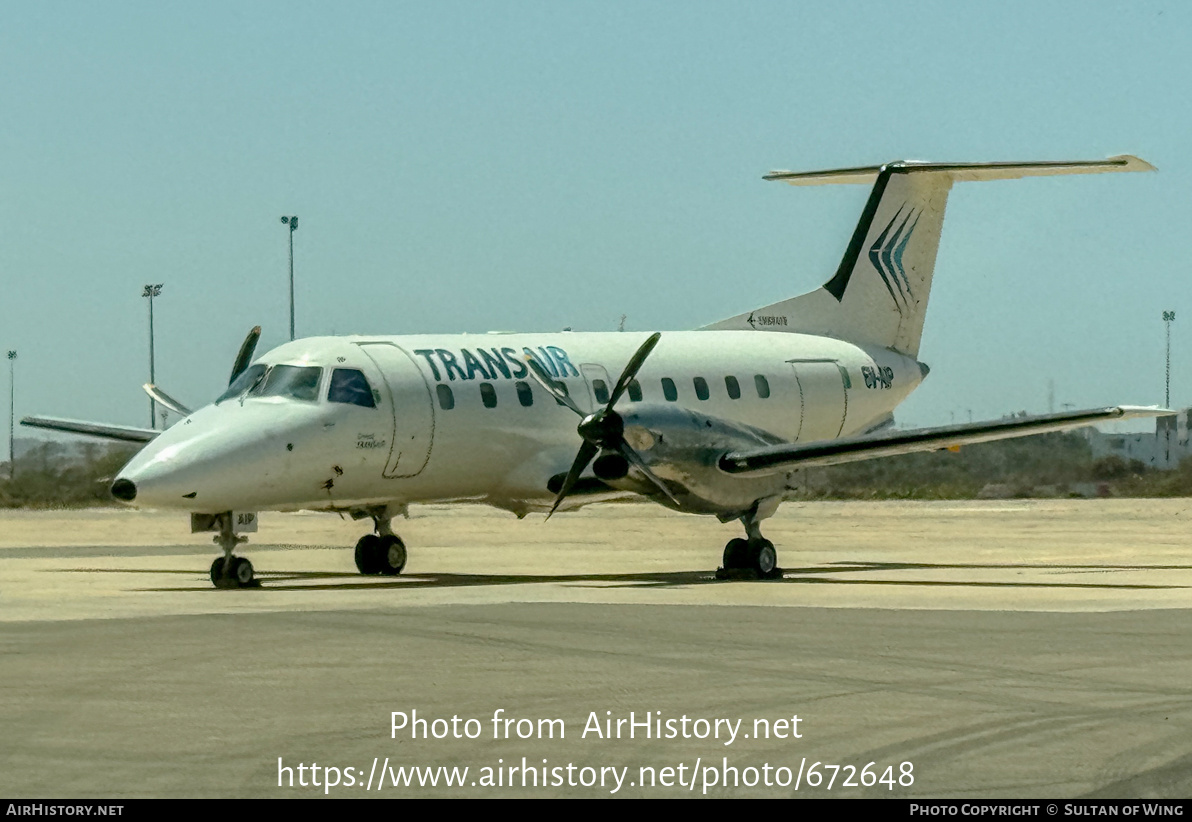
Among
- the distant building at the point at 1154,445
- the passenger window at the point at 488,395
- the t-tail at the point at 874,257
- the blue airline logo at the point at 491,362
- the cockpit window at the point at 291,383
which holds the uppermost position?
the t-tail at the point at 874,257

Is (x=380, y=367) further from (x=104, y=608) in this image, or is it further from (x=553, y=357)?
(x=104, y=608)

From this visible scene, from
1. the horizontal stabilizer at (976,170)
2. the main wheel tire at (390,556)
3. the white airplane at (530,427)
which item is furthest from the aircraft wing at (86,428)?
the horizontal stabilizer at (976,170)

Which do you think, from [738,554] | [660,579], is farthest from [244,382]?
[738,554]

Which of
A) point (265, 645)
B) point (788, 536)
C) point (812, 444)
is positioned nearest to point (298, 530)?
point (788, 536)

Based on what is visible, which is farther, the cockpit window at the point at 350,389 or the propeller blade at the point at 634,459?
the cockpit window at the point at 350,389

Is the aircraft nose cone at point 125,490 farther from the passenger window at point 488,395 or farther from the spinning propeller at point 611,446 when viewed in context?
the passenger window at point 488,395

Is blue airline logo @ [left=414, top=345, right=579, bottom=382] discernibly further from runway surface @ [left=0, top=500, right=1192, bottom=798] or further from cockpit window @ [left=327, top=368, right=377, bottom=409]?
runway surface @ [left=0, top=500, right=1192, bottom=798]

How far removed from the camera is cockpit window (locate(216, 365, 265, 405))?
25312 mm

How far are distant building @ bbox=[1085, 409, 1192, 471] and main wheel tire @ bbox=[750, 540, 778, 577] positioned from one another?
37.2 metres

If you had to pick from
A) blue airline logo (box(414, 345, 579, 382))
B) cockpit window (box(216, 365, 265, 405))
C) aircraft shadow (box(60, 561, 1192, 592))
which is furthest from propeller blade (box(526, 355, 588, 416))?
cockpit window (box(216, 365, 265, 405))

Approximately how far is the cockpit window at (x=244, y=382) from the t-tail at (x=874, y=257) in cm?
918

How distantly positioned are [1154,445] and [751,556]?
5948cm

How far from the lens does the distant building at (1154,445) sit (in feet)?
230

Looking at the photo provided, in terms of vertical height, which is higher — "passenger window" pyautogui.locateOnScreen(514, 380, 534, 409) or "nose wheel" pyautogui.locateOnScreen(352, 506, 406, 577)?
"passenger window" pyautogui.locateOnScreen(514, 380, 534, 409)
